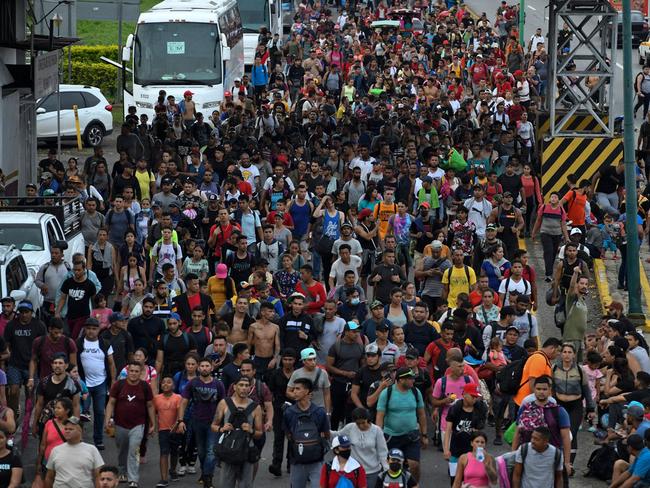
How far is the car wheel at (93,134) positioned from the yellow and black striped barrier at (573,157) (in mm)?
13370

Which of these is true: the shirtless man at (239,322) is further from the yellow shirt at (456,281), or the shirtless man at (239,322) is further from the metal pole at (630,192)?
the metal pole at (630,192)

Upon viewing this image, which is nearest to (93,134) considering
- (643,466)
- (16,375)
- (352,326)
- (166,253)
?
(166,253)

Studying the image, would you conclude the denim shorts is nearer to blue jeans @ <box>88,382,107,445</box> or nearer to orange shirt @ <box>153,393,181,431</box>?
blue jeans @ <box>88,382,107,445</box>

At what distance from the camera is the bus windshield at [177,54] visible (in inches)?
1455

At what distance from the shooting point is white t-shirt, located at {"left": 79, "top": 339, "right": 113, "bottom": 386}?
17.6 metres

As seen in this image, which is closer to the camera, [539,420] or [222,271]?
[539,420]

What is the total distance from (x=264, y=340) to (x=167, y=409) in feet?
6.23

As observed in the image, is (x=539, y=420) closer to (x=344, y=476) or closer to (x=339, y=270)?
(x=344, y=476)

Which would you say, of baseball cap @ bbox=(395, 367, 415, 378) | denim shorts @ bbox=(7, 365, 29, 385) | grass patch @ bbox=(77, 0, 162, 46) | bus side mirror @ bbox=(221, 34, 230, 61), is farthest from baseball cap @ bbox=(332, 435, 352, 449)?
grass patch @ bbox=(77, 0, 162, 46)

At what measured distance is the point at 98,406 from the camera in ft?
58.1

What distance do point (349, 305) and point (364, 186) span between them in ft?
20.2

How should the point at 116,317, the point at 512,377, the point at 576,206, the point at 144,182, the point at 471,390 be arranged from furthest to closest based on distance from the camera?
1. the point at 144,182
2. the point at 576,206
3. the point at 116,317
4. the point at 512,377
5. the point at 471,390

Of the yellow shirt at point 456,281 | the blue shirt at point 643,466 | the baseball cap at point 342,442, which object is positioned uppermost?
the yellow shirt at point 456,281

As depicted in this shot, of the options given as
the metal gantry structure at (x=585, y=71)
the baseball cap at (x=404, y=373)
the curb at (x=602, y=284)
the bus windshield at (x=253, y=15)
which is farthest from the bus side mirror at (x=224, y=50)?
the baseball cap at (x=404, y=373)
